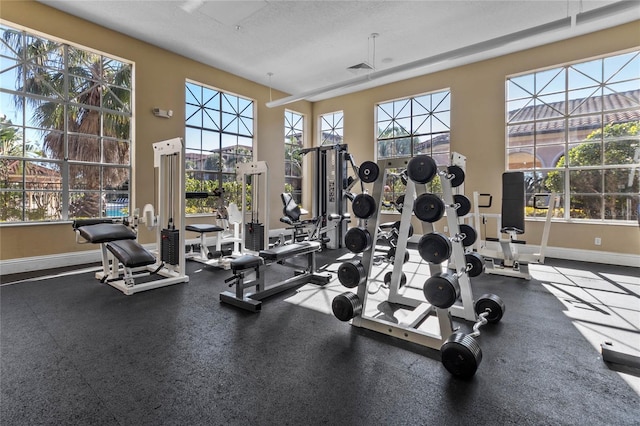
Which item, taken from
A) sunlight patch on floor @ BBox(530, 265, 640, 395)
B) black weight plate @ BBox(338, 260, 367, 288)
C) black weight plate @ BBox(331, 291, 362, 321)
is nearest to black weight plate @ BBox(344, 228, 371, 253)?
black weight plate @ BBox(338, 260, 367, 288)

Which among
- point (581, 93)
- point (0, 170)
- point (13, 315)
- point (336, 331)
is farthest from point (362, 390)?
point (581, 93)

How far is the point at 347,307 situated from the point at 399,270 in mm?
639

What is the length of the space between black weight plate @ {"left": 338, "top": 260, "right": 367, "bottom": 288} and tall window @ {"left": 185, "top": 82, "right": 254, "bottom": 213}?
12.9ft

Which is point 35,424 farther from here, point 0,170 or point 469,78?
point 469,78

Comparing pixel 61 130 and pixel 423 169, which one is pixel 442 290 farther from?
pixel 61 130

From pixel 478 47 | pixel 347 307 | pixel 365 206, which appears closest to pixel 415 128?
pixel 478 47

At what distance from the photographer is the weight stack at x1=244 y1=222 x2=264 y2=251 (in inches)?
182

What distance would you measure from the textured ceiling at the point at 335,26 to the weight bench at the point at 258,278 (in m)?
3.17

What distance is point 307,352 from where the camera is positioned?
205 centimetres

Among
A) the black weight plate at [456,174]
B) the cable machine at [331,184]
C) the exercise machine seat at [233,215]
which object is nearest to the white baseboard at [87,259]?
the exercise machine seat at [233,215]

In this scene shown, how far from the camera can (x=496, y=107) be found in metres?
5.64

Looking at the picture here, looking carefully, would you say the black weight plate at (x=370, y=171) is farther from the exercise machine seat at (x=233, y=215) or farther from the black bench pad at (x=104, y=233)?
the exercise machine seat at (x=233, y=215)

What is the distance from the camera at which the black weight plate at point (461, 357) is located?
1711 mm

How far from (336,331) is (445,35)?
4.71m
